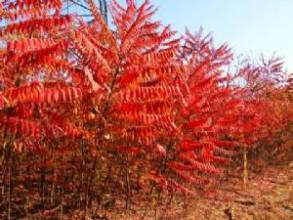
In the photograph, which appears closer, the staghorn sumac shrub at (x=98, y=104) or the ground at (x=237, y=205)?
the staghorn sumac shrub at (x=98, y=104)

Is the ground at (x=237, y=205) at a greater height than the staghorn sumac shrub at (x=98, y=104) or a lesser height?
lesser

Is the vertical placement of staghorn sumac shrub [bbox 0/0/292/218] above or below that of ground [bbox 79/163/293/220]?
above

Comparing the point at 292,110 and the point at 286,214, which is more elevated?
the point at 292,110

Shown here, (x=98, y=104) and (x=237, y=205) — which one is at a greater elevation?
(x=98, y=104)

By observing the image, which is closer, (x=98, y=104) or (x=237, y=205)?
(x=98, y=104)

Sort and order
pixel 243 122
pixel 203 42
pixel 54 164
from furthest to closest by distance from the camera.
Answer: pixel 243 122 → pixel 203 42 → pixel 54 164

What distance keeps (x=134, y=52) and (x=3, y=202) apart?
4.54 meters

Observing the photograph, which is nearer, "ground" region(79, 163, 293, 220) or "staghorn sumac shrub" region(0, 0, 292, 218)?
"staghorn sumac shrub" region(0, 0, 292, 218)

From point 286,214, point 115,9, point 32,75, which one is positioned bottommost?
point 286,214

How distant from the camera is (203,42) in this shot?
41.1 ft

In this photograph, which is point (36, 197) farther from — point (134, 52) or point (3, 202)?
point (134, 52)

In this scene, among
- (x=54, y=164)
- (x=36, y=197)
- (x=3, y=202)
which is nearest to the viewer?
(x=54, y=164)

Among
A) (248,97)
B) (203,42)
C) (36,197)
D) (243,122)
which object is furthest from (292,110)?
(36,197)

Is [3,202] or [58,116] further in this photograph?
[3,202]
